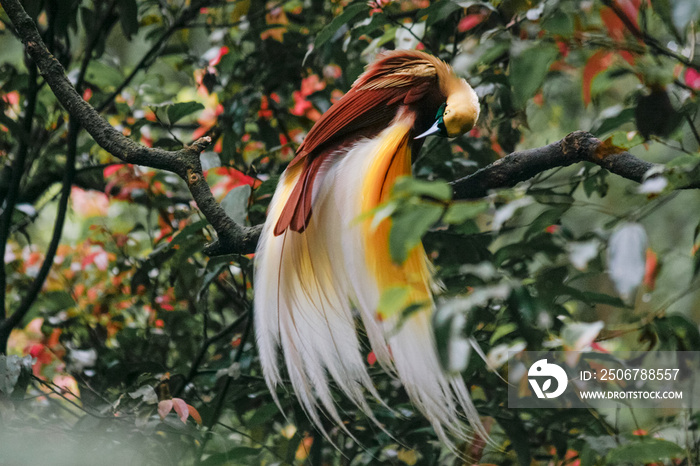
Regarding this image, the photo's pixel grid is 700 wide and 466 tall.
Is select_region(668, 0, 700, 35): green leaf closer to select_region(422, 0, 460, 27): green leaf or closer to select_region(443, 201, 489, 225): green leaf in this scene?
select_region(443, 201, 489, 225): green leaf

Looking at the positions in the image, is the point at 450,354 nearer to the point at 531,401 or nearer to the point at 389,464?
the point at 531,401

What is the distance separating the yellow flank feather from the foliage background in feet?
0.19

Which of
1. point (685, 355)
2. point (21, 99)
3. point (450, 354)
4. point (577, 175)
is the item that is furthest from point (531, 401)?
point (21, 99)

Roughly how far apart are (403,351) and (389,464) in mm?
473

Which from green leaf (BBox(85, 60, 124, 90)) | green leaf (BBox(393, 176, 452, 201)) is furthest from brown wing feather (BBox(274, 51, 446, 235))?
green leaf (BBox(85, 60, 124, 90))

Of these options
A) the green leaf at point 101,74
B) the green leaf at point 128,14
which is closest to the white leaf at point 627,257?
the green leaf at point 128,14

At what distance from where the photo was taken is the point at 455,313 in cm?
48

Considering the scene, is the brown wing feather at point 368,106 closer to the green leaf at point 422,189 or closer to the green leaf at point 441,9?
the green leaf at point 441,9

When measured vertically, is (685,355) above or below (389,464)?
above

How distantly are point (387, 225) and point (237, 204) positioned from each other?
0.96 feet

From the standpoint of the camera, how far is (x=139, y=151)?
3.04 feet

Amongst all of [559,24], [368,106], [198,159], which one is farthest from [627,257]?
[198,159]
